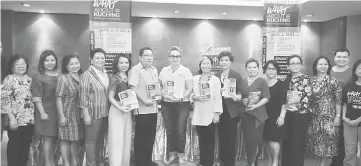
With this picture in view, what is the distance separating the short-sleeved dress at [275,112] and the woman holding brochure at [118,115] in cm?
167

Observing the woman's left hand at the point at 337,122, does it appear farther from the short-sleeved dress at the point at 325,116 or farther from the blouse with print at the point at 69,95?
the blouse with print at the point at 69,95

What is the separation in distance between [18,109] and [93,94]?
0.85 metres

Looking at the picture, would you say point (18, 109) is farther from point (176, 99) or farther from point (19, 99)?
point (176, 99)

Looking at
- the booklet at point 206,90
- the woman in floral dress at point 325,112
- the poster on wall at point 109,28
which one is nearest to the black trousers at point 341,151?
the woman in floral dress at point 325,112

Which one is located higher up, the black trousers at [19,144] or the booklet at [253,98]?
the booklet at [253,98]

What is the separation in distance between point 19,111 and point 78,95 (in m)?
0.65

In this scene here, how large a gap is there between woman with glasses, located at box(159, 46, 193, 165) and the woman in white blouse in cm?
25

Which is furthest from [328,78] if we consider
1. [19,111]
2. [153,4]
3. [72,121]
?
[153,4]

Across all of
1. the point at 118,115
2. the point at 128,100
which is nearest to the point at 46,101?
the point at 118,115

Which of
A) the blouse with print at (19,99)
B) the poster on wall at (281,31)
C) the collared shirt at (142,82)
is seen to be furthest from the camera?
the poster on wall at (281,31)

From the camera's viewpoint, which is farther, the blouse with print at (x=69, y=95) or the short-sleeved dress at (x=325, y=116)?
the short-sleeved dress at (x=325, y=116)

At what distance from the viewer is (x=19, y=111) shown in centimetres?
343

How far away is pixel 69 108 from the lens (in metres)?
3.47

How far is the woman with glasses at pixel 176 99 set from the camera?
12.7 ft
